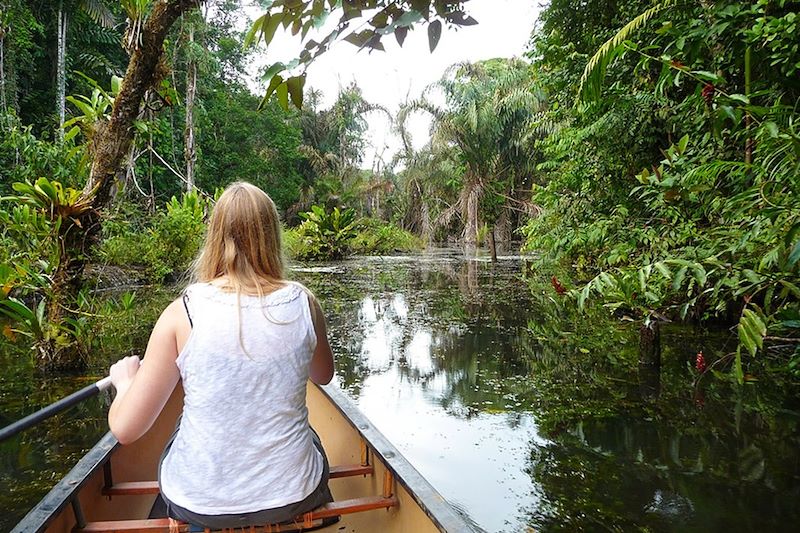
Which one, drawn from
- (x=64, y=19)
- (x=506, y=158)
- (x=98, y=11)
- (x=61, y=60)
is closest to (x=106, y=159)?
(x=61, y=60)

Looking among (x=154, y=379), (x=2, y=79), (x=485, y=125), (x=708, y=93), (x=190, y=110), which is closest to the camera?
(x=154, y=379)

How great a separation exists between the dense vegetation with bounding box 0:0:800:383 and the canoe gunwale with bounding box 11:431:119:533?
53.9 inches

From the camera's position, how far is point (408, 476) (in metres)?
1.82

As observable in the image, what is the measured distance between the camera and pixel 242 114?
76.9 feet

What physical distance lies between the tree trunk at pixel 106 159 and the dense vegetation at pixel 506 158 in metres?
0.02

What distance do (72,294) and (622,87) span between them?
5.29 meters

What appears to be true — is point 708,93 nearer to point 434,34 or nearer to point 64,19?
point 434,34

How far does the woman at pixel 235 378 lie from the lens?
1.28m

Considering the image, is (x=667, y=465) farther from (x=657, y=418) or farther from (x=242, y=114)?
(x=242, y=114)

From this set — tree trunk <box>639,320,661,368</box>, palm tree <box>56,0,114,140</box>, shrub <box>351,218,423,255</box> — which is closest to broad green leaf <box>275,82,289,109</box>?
tree trunk <box>639,320,661,368</box>

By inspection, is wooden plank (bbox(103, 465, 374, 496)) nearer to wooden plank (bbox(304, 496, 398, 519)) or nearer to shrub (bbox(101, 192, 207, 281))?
wooden plank (bbox(304, 496, 398, 519))

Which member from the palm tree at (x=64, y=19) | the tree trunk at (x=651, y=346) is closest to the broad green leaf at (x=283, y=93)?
the tree trunk at (x=651, y=346)

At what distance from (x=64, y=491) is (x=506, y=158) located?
1702 cm

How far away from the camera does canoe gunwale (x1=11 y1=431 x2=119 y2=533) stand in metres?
1.52
